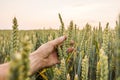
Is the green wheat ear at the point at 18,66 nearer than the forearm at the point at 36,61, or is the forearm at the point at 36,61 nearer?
the green wheat ear at the point at 18,66

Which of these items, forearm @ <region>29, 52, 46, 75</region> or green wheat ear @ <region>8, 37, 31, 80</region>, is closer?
green wheat ear @ <region>8, 37, 31, 80</region>

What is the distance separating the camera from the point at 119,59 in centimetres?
34

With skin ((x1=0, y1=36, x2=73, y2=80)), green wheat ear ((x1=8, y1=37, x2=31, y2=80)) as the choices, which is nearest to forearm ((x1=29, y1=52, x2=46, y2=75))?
skin ((x1=0, y1=36, x2=73, y2=80))

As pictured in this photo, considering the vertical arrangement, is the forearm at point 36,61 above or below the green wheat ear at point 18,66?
below

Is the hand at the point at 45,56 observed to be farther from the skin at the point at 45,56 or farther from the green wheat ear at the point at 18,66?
the green wheat ear at the point at 18,66

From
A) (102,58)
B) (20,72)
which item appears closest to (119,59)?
(20,72)

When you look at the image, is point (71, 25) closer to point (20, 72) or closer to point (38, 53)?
point (38, 53)

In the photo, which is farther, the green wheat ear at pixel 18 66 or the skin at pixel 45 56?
the skin at pixel 45 56

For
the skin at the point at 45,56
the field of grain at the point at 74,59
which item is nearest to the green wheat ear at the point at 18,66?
the field of grain at the point at 74,59

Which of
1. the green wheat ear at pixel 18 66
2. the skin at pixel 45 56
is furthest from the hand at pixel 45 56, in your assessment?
the green wheat ear at pixel 18 66

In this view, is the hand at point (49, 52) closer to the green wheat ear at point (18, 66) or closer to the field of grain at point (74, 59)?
the field of grain at point (74, 59)

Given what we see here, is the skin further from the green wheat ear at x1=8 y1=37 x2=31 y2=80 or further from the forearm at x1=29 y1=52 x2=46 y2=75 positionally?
the green wheat ear at x1=8 y1=37 x2=31 y2=80

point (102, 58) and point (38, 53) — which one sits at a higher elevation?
point (102, 58)

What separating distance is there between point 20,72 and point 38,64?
146 cm
